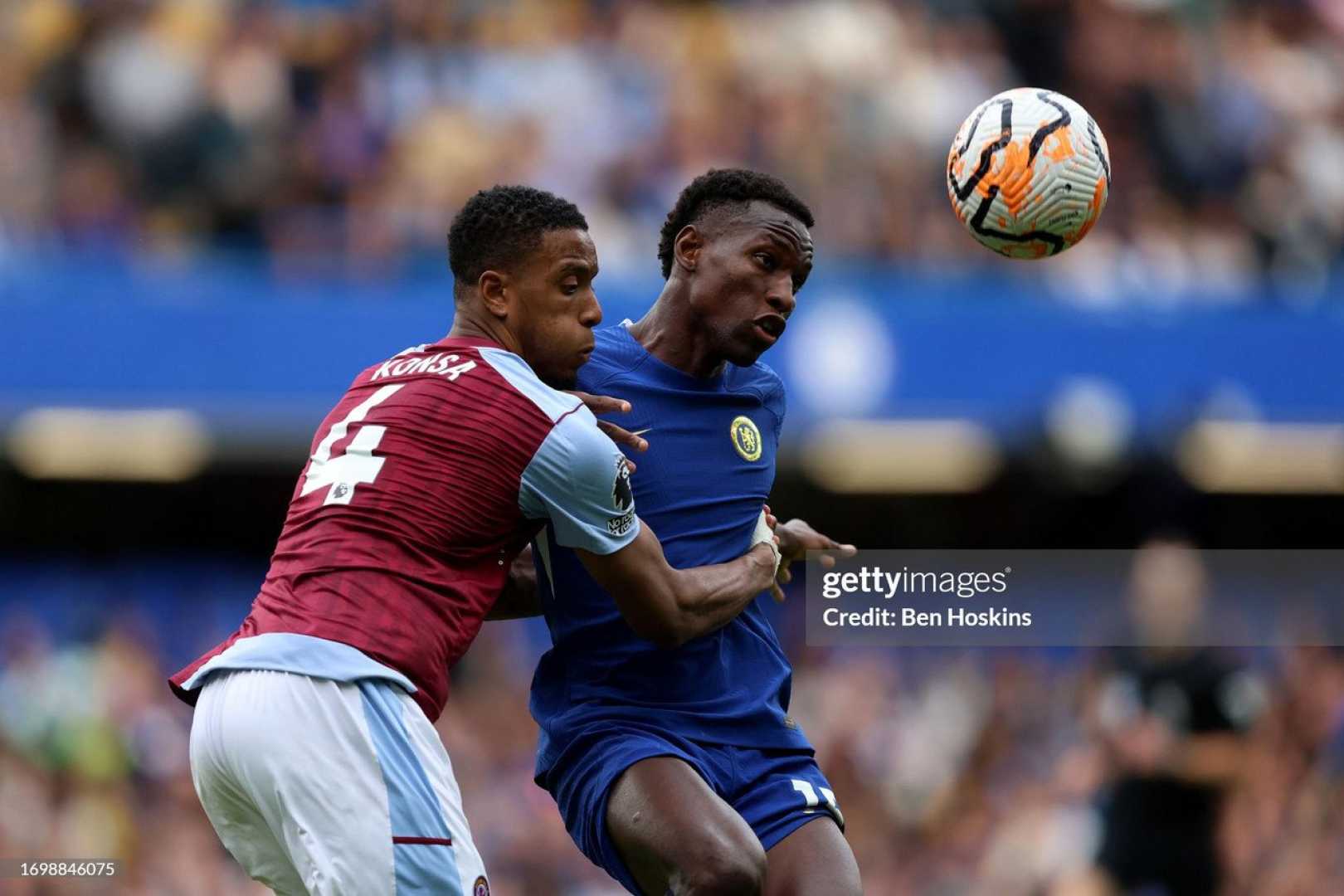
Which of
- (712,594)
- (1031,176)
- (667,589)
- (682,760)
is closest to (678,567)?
(712,594)

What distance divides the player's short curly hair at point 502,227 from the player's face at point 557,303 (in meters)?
0.04

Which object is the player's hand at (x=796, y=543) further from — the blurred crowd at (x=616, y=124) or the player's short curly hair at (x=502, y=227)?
the blurred crowd at (x=616, y=124)

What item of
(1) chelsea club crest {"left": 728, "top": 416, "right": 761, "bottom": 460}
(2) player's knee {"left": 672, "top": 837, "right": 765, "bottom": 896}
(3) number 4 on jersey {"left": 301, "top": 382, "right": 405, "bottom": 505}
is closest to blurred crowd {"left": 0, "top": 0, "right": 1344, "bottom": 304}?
(1) chelsea club crest {"left": 728, "top": 416, "right": 761, "bottom": 460}

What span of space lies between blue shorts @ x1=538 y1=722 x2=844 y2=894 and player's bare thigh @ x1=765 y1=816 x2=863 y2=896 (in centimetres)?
4

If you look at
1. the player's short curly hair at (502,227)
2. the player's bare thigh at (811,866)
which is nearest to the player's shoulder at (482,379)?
the player's short curly hair at (502,227)

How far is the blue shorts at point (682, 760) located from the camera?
19.1 feet

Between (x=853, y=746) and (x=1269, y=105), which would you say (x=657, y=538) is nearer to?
(x=853, y=746)

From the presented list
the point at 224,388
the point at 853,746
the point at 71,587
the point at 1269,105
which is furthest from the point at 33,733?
the point at 1269,105

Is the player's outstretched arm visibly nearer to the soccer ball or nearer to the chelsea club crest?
the chelsea club crest

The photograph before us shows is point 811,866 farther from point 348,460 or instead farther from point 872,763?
point 872,763

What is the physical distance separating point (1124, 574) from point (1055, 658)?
75 cm

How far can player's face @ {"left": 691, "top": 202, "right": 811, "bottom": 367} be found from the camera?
20.2 feet

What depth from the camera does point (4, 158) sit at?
12086mm

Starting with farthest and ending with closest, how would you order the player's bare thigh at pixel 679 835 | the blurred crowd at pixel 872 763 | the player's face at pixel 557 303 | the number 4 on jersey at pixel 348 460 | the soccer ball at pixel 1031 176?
the blurred crowd at pixel 872 763, the soccer ball at pixel 1031 176, the player's face at pixel 557 303, the player's bare thigh at pixel 679 835, the number 4 on jersey at pixel 348 460
